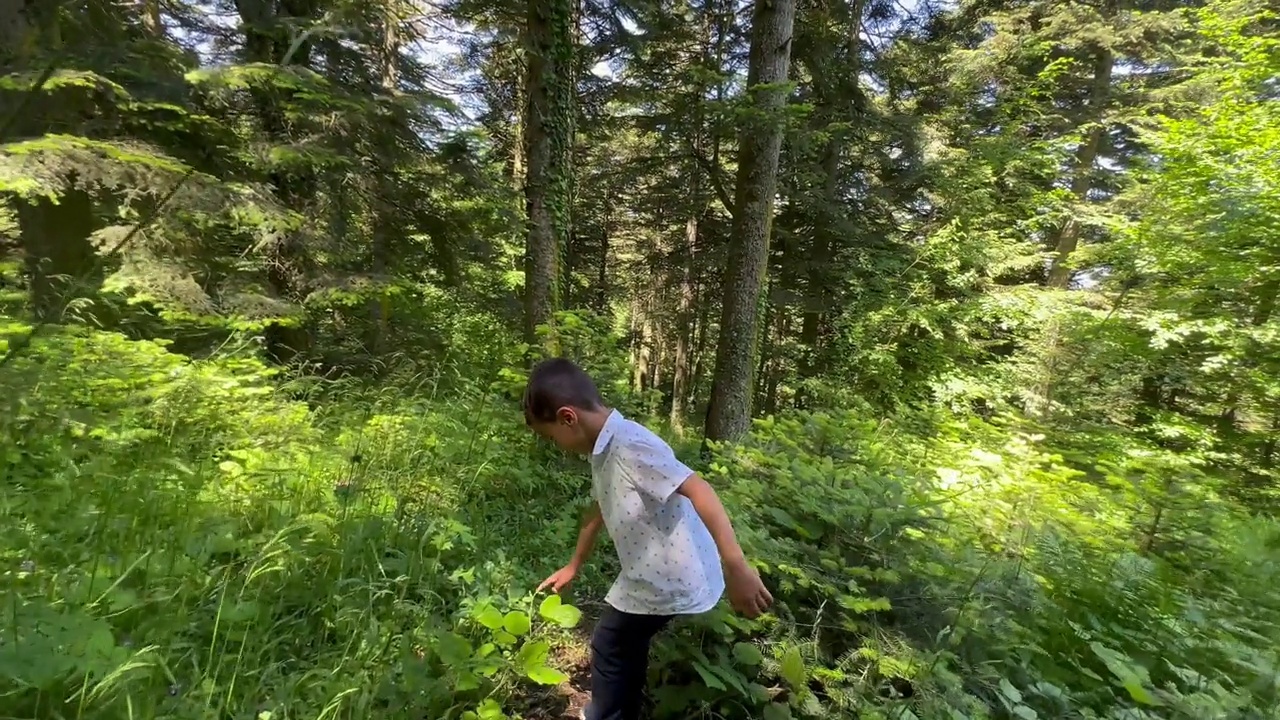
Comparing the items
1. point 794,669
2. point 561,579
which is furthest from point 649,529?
point 794,669

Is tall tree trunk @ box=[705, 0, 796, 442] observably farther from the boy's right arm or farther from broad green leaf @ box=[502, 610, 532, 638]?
broad green leaf @ box=[502, 610, 532, 638]

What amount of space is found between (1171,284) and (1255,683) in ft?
26.4

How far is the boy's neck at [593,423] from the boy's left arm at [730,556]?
0.37 m

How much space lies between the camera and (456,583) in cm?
271

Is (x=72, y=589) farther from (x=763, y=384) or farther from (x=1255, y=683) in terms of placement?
(x=763, y=384)

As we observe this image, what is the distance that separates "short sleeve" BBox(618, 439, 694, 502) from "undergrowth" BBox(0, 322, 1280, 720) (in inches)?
21.6

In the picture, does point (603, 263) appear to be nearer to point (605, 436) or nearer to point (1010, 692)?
point (605, 436)

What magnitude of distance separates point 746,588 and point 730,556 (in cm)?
13

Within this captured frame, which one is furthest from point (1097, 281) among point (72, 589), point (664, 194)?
point (72, 589)

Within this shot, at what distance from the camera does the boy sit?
200 centimetres

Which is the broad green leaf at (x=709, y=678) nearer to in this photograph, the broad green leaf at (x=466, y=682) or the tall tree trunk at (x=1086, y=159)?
the broad green leaf at (x=466, y=682)

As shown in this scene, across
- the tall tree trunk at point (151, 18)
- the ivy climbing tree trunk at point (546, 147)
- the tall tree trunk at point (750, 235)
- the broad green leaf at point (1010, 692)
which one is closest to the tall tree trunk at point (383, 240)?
the ivy climbing tree trunk at point (546, 147)

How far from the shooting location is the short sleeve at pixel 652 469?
194cm

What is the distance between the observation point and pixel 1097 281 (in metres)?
10.8
